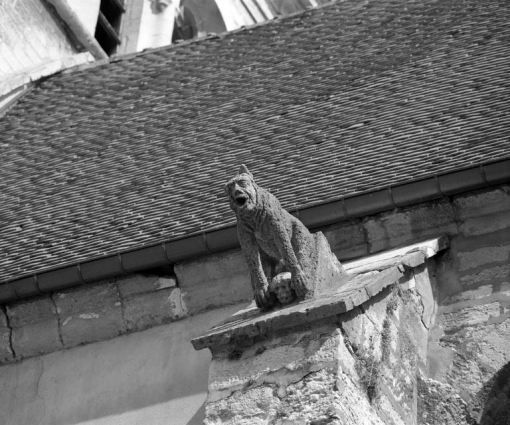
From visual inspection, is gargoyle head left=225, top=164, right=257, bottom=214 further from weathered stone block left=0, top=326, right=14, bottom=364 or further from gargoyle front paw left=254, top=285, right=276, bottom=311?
weathered stone block left=0, top=326, right=14, bottom=364

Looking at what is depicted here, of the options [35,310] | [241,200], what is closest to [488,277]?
[241,200]

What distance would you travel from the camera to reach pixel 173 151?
10414 millimetres

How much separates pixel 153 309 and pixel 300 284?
7.01ft

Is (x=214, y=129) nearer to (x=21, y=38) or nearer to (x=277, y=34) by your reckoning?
(x=277, y=34)

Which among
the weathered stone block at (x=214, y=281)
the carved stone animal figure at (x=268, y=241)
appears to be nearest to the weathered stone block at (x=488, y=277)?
the carved stone animal figure at (x=268, y=241)

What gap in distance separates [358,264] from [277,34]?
4.80 meters

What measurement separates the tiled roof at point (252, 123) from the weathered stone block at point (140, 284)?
0.25 m

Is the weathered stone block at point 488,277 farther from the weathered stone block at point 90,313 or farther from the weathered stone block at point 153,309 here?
the weathered stone block at point 90,313

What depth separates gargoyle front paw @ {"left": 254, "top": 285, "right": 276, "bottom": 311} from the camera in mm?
7129

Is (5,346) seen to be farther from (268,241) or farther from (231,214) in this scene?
(268,241)

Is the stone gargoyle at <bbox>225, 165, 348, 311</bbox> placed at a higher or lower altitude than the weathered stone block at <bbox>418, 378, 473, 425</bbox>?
higher

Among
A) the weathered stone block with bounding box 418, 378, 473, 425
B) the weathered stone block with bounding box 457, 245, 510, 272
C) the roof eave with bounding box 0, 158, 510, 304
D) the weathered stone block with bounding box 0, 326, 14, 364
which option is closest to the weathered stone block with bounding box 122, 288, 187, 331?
the roof eave with bounding box 0, 158, 510, 304

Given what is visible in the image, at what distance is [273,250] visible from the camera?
7.11 metres

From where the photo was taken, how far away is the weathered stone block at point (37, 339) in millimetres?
9180
